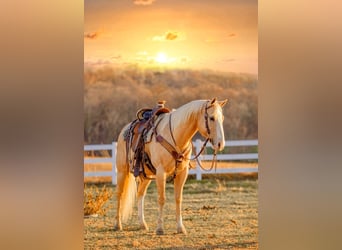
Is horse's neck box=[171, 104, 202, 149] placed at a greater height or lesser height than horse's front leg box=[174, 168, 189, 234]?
greater

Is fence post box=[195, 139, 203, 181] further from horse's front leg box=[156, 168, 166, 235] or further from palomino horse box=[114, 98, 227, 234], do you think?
horse's front leg box=[156, 168, 166, 235]

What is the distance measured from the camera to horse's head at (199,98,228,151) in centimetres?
512

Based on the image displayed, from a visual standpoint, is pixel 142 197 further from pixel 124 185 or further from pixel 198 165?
pixel 198 165

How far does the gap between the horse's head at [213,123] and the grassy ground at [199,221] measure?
0.29 metres

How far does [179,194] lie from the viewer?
523 centimetres

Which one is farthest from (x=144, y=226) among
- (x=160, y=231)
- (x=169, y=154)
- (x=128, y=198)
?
(x=169, y=154)

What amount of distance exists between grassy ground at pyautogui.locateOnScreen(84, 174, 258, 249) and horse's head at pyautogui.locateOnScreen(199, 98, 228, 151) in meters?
0.29

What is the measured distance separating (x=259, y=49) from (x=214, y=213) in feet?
4.09

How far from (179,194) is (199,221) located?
241mm

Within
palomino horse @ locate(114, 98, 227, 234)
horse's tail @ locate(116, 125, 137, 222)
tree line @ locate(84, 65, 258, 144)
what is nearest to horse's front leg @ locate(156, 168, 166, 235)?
palomino horse @ locate(114, 98, 227, 234)
